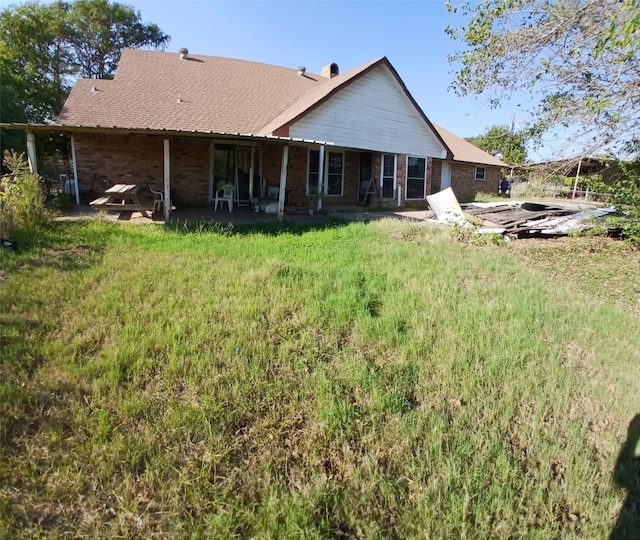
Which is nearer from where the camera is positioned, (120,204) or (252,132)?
(120,204)

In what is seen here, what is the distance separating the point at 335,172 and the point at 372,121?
2561 mm

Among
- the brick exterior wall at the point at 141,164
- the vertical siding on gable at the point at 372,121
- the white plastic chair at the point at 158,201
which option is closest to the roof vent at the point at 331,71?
the vertical siding on gable at the point at 372,121

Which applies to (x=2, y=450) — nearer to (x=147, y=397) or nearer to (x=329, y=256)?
(x=147, y=397)

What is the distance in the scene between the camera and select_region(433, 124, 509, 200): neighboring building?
21781 millimetres

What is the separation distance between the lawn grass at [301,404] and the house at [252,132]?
630cm

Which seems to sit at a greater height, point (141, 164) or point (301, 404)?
point (141, 164)

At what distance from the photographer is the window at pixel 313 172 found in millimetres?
15453

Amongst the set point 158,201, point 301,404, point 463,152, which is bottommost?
point 301,404

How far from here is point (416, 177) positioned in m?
18.3

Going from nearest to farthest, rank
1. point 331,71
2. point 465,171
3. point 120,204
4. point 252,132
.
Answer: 1. point 120,204
2. point 252,132
3. point 331,71
4. point 465,171

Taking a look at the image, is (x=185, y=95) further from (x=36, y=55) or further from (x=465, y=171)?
(x=36, y=55)

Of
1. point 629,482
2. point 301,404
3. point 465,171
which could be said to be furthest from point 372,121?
point 629,482

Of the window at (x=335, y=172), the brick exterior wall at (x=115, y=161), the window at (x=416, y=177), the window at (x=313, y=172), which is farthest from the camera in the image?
the window at (x=416, y=177)

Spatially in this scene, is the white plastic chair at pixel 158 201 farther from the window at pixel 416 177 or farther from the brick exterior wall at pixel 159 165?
the window at pixel 416 177
